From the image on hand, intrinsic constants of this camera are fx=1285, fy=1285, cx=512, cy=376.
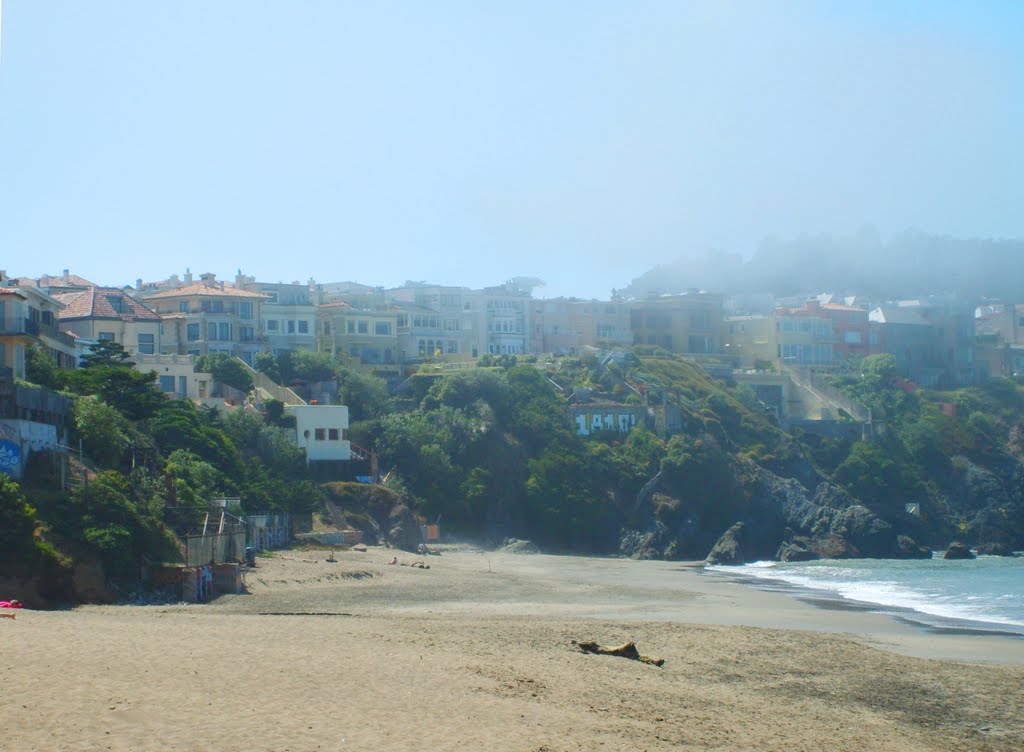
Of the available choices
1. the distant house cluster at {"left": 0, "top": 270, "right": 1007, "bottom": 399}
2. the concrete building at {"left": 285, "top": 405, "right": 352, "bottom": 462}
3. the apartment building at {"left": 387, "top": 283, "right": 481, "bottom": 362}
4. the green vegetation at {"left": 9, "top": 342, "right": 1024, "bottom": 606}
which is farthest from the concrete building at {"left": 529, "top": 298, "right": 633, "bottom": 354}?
the concrete building at {"left": 285, "top": 405, "right": 352, "bottom": 462}

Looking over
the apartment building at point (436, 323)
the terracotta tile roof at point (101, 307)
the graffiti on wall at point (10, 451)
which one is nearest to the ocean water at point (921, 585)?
the graffiti on wall at point (10, 451)

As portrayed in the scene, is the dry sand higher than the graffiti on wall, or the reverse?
the graffiti on wall

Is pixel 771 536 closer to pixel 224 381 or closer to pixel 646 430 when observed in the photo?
→ pixel 646 430

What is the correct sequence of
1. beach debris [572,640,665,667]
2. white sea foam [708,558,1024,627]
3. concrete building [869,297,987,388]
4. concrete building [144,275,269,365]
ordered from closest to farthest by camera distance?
beach debris [572,640,665,667] → white sea foam [708,558,1024,627] → concrete building [144,275,269,365] → concrete building [869,297,987,388]

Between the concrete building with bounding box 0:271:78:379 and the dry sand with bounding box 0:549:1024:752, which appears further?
the concrete building with bounding box 0:271:78:379

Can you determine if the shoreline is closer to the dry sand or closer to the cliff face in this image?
the dry sand

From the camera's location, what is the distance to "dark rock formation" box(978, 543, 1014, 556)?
251 ft

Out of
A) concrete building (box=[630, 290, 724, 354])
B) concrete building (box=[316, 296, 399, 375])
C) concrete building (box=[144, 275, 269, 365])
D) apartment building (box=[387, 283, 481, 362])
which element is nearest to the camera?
concrete building (box=[144, 275, 269, 365])

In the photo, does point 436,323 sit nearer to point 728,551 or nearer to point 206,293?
point 206,293

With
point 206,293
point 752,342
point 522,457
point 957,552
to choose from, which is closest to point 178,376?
point 206,293

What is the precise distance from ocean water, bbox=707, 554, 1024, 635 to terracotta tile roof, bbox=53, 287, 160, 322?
32.7 meters

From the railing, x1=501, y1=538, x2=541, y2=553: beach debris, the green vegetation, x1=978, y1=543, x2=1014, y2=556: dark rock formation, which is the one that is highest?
the railing

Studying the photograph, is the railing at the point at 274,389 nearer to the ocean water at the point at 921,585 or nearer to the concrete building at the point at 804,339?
the ocean water at the point at 921,585

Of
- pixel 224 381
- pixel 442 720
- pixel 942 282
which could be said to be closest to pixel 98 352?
pixel 224 381
